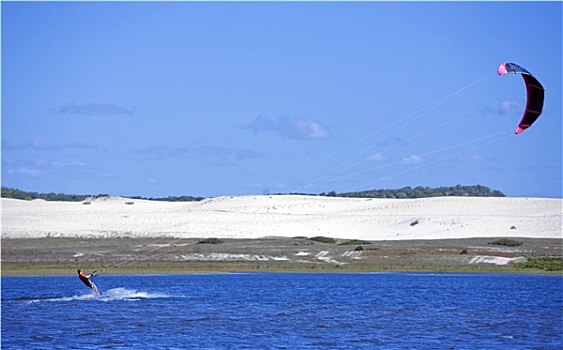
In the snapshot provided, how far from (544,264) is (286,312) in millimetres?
19601

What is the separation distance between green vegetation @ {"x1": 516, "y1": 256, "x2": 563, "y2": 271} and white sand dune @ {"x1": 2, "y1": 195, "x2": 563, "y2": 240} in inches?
462

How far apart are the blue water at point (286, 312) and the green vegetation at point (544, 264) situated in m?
2.46

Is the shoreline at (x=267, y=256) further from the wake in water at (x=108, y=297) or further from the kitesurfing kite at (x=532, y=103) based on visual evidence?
the kitesurfing kite at (x=532, y=103)

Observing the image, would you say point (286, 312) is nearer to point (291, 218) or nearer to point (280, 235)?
point (280, 235)

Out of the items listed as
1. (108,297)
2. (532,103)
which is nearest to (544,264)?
(532,103)

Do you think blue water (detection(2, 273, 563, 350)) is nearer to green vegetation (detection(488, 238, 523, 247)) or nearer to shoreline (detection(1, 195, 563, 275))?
shoreline (detection(1, 195, 563, 275))

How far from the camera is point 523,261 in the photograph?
44.9 metres

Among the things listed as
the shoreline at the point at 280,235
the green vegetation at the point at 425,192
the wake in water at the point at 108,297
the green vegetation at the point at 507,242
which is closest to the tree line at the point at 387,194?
the green vegetation at the point at 425,192

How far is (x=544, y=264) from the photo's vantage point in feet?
143

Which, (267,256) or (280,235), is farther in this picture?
(280,235)

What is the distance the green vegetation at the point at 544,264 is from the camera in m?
42.8

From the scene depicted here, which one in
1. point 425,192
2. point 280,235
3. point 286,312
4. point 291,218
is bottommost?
point 286,312

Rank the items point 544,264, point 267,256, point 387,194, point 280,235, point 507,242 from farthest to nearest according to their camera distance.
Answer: point 387,194 → point 280,235 → point 507,242 → point 267,256 → point 544,264

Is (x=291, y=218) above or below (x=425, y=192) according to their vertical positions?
below
